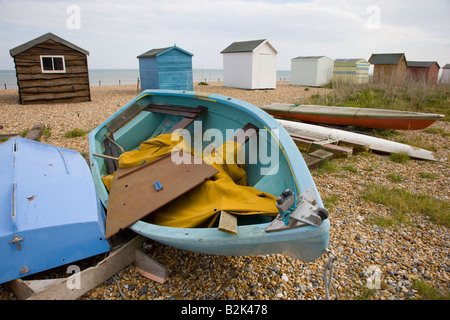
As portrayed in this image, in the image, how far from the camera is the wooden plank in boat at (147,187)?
2.38 meters

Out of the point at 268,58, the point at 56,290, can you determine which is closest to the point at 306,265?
the point at 56,290

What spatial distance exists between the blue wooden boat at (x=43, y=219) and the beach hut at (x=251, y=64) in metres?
16.2

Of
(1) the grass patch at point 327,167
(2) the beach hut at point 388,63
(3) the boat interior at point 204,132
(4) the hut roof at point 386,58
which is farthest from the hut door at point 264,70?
(3) the boat interior at point 204,132

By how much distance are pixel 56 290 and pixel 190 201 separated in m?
1.14

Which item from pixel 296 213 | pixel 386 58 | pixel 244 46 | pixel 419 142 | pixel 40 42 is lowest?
pixel 419 142

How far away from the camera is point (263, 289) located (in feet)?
7.45

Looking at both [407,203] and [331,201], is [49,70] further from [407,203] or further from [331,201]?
[407,203]

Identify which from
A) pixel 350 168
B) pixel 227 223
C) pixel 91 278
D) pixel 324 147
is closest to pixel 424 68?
pixel 324 147

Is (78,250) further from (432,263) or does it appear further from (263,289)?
(432,263)

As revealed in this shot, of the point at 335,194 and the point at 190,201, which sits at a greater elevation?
the point at 190,201

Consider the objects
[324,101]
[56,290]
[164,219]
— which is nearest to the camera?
[56,290]

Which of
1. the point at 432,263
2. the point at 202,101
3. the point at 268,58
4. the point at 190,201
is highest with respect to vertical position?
the point at 268,58

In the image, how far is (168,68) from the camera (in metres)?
14.3

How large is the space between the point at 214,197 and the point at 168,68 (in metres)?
13.1
